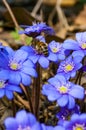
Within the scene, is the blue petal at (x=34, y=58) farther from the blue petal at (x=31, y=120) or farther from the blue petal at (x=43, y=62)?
the blue petal at (x=31, y=120)

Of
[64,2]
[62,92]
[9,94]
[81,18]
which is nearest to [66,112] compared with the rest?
[62,92]

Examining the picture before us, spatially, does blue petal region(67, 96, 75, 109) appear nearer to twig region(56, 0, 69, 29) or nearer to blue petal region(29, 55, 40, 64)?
blue petal region(29, 55, 40, 64)

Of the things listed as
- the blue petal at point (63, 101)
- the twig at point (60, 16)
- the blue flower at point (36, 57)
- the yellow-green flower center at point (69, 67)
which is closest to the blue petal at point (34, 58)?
the blue flower at point (36, 57)

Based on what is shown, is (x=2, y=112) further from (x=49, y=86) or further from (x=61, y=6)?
(x=61, y=6)

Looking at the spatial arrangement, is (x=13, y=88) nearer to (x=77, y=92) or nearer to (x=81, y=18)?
(x=77, y=92)

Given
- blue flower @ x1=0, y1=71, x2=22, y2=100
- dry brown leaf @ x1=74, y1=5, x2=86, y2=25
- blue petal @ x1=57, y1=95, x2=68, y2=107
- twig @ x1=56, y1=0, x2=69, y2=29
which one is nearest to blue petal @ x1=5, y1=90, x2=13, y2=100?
blue flower @ x1=0, y1=71, x2=22, y2=100

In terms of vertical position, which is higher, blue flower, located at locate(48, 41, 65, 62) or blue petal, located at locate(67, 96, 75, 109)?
blue flower, located at locate(48, 41, 65, 62)
